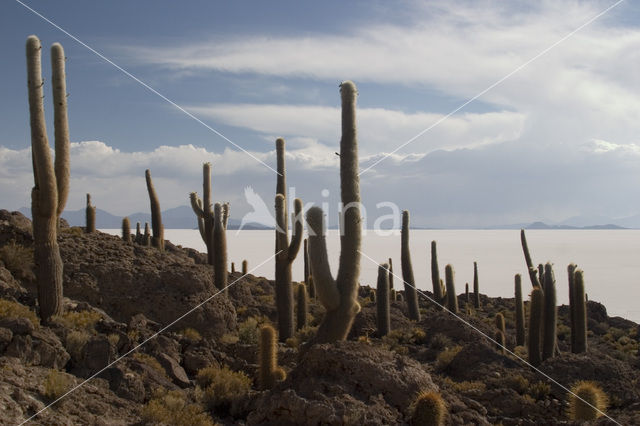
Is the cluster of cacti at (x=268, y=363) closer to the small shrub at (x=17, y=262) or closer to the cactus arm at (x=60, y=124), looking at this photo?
the cactus arm at (x=60, y=124)

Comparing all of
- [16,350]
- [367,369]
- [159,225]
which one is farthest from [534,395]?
[159,225]

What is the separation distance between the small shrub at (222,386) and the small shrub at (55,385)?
9.22ft

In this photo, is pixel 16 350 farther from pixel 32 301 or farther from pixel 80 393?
pixel 32 301

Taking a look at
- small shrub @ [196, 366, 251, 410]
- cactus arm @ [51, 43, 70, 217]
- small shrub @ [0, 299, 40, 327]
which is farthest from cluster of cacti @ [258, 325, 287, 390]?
cactus arm @ [51, 43, 70, 217]

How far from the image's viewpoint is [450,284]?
1124 inches

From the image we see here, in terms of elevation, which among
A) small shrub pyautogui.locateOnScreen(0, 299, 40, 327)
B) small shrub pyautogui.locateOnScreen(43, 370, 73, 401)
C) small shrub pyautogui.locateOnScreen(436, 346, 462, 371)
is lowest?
small shrub pyautogui.locateOnScreen(436, 346, 462, 371)

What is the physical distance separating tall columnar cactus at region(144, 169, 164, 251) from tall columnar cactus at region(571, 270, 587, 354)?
16468 millimetres

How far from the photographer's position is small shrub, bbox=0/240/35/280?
17234mm

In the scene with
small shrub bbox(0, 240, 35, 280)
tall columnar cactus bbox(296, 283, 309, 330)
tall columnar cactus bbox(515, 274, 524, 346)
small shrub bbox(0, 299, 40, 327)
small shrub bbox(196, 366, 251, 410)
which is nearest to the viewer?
Answer: small shrub bbox(196, 366, 251, 410)

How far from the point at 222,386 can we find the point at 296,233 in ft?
19.9

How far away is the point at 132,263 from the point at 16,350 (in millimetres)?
9549

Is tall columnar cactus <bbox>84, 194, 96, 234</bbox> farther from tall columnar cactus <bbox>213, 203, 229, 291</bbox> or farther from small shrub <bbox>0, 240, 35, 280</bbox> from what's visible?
small shrub <bbox>0, 240, 35, 280</bbox>

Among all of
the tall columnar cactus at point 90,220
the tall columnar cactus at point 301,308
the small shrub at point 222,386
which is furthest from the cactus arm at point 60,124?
the tall columnar cactus at point 90,220

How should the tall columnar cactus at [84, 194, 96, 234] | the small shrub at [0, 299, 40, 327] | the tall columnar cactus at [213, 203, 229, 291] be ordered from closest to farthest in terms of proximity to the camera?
the small shrub at [0, 299, 40, 327] → the tall columnar cactus at [213, 203, 229, 291] → the tall columnar cactus at [84, 194, 96, 234]
